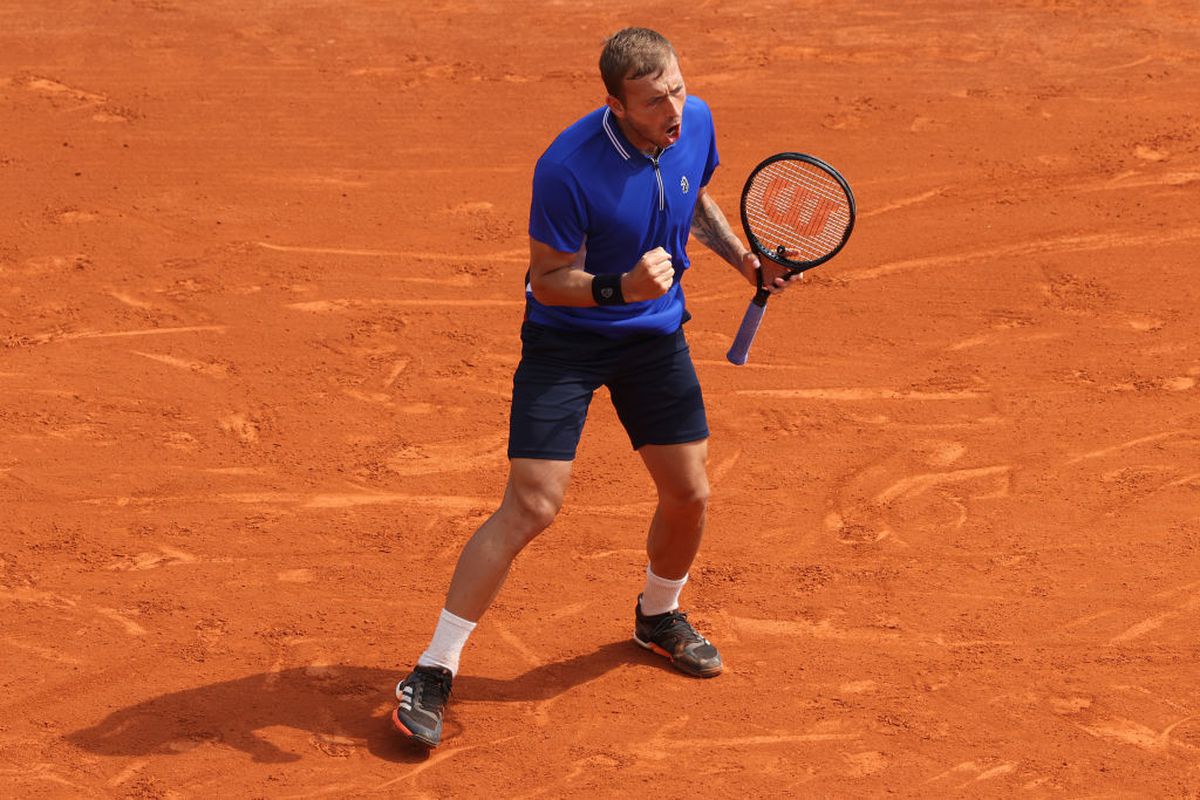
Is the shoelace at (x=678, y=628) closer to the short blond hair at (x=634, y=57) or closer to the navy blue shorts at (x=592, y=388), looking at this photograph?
the navy blue shorts at (x=592, y=388)

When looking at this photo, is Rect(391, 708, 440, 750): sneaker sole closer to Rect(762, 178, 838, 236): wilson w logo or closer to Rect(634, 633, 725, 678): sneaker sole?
Rect(634, 633, 725, 678): sneaker sole

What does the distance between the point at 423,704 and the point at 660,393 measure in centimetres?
134

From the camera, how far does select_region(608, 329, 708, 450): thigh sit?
5297 millimetres

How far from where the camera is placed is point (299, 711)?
5449mm

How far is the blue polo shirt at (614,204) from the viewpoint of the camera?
16.0ft

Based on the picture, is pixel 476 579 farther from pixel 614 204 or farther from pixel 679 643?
pixel 614 204

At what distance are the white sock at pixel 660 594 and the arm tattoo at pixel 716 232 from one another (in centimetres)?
122

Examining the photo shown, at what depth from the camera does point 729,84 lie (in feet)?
37.7

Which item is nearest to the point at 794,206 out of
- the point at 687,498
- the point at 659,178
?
the point at 659,178

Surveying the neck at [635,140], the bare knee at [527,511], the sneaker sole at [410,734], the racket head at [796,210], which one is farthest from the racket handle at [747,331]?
the sneaker sole at [410,734]

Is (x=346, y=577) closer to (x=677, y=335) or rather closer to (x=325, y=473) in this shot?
(x=325, y=473)

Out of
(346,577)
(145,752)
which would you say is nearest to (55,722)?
(145,752)

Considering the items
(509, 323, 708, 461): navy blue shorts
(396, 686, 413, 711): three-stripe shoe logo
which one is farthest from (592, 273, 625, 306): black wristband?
(396, 686, 413, 711): three-stripe shoe logo

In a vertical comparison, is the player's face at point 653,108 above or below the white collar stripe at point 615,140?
above
